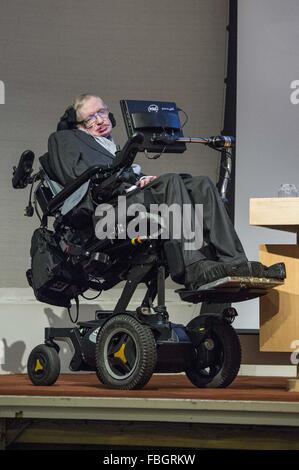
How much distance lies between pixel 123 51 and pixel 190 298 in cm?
216

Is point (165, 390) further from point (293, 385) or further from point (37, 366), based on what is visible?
point (37, 366)

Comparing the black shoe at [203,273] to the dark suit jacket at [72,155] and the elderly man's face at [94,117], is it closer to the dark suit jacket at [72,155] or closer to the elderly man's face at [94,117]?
the dark suit jacket at [72,155]

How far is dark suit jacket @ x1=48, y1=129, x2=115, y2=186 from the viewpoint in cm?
384

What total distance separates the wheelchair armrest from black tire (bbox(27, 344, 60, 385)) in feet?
1.60

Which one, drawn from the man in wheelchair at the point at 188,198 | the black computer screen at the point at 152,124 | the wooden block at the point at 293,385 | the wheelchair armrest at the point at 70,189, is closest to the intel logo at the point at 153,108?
the black computer screen at the point at 152,124

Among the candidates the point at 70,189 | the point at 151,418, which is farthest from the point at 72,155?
the point at 151,418

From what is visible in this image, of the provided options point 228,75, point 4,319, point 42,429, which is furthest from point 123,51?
point 42,429

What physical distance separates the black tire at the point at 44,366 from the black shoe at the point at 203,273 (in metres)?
0.62

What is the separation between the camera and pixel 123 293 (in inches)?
141

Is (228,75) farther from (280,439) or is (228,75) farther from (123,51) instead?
(280,439)

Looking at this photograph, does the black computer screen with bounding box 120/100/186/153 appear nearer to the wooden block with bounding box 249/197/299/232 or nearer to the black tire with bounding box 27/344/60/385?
the wooden block with bounding box 249/197/299/232

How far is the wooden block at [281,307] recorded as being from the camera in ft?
11.8

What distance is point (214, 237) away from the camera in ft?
11.4

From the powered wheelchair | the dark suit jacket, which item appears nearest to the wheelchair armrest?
the powered wheelchair
